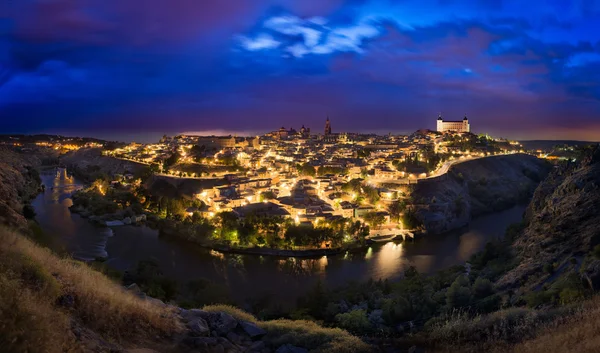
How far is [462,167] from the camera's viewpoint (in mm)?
29344

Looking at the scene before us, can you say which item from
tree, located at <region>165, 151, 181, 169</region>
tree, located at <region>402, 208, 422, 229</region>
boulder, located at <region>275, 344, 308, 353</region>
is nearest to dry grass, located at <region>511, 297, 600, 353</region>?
boulder, located at <region>275, 344, 308, 353</region>

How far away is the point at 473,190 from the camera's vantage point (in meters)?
25.5

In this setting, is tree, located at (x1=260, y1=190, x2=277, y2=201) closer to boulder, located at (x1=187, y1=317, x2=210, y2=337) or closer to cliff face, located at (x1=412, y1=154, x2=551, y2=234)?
cliff face, located at (x1=412, y1=154, x2=551, y2=234)

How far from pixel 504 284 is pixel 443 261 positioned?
251 inches

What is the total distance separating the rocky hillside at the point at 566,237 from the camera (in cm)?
657

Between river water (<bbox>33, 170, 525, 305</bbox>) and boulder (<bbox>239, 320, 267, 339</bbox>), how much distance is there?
5259 mm

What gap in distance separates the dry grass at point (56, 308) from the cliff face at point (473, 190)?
15.9m

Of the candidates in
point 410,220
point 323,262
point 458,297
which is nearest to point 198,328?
point 458,297

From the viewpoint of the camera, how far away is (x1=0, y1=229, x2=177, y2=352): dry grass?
2318mm

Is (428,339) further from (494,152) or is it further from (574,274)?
(494,152)

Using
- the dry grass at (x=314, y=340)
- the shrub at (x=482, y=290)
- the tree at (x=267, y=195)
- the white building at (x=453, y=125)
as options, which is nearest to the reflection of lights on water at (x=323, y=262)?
the tree at (x=267, y=195)

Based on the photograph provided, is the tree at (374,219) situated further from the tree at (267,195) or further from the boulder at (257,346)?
the boulder at (257,346)

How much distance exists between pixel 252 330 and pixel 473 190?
80.4 feet

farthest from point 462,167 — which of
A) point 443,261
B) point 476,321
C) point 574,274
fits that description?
point 476,321
